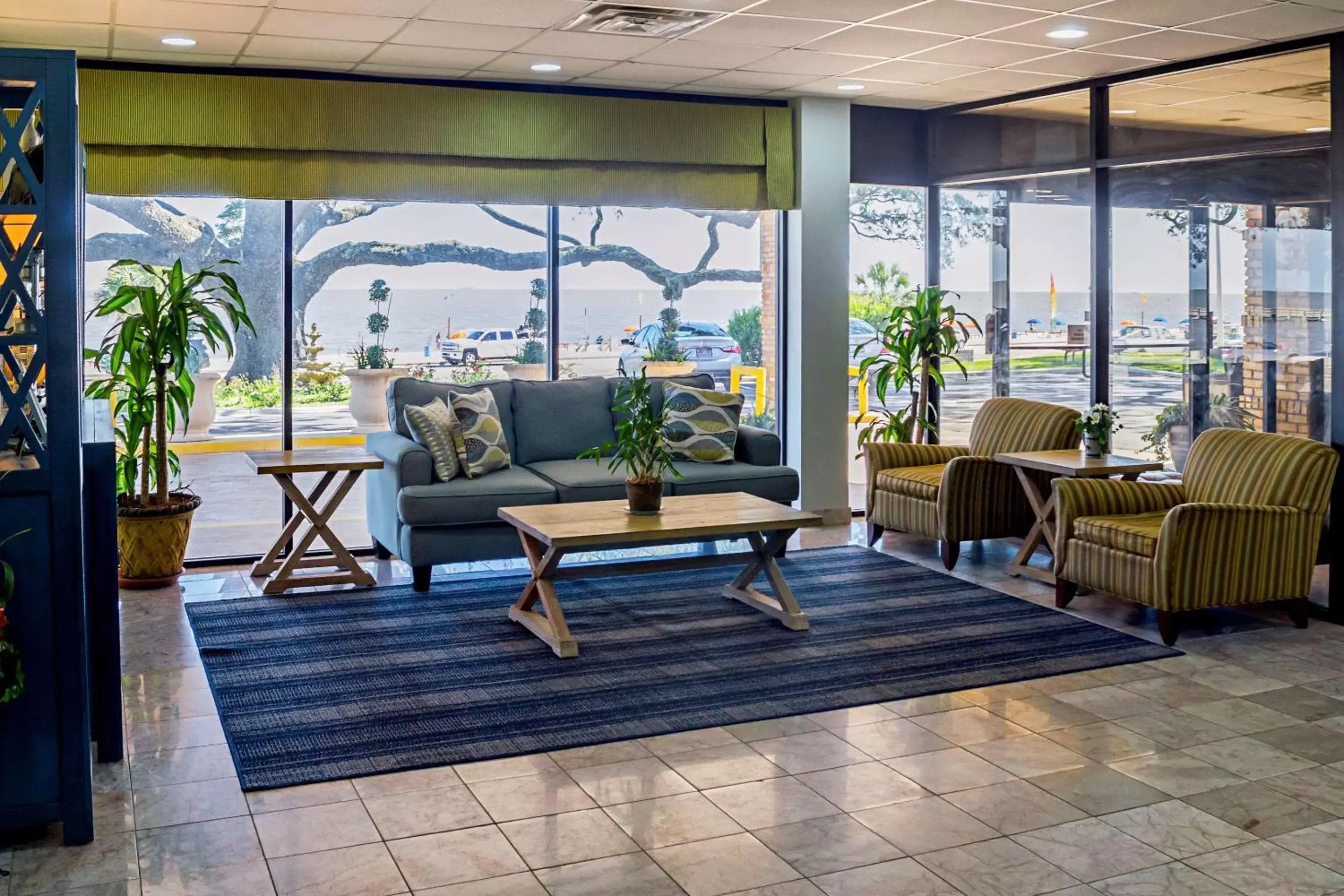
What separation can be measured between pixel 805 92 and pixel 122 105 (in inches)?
149

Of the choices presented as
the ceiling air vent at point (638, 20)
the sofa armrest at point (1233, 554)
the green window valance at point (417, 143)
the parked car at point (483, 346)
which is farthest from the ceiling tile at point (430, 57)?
the sofa armrest at point (1233, 554)

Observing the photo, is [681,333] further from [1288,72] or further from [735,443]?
[1288,72]

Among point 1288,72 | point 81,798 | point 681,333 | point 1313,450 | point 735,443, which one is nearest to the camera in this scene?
point 81,798

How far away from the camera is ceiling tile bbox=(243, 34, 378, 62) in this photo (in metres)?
6.07

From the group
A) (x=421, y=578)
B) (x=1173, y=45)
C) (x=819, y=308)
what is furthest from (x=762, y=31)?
(x=421, y=578)

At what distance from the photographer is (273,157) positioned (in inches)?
270

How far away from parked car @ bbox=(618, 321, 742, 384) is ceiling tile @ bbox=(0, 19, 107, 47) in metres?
3.45

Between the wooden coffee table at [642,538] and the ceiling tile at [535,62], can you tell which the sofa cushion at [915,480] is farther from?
the ceiling tile at [535,62]

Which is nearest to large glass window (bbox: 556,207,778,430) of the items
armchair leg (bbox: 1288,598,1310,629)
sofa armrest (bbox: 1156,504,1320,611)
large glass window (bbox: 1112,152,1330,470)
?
large glass window (bbox: 1112,152,1330,470)

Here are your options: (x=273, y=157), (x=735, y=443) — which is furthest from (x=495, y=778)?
(x=273, y=157)

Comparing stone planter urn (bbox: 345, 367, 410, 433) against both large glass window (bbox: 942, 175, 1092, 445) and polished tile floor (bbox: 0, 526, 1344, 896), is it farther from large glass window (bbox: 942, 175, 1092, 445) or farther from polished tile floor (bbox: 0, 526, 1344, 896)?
large glass window (bbox: 942, 175, 1092, 445)

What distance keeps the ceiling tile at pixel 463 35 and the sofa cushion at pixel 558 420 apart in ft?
Answer: 6.30

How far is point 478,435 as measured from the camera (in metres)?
6.71

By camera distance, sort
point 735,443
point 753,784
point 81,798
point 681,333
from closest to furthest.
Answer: point 81,798
point 753,784
point 735,443
point 681,333
